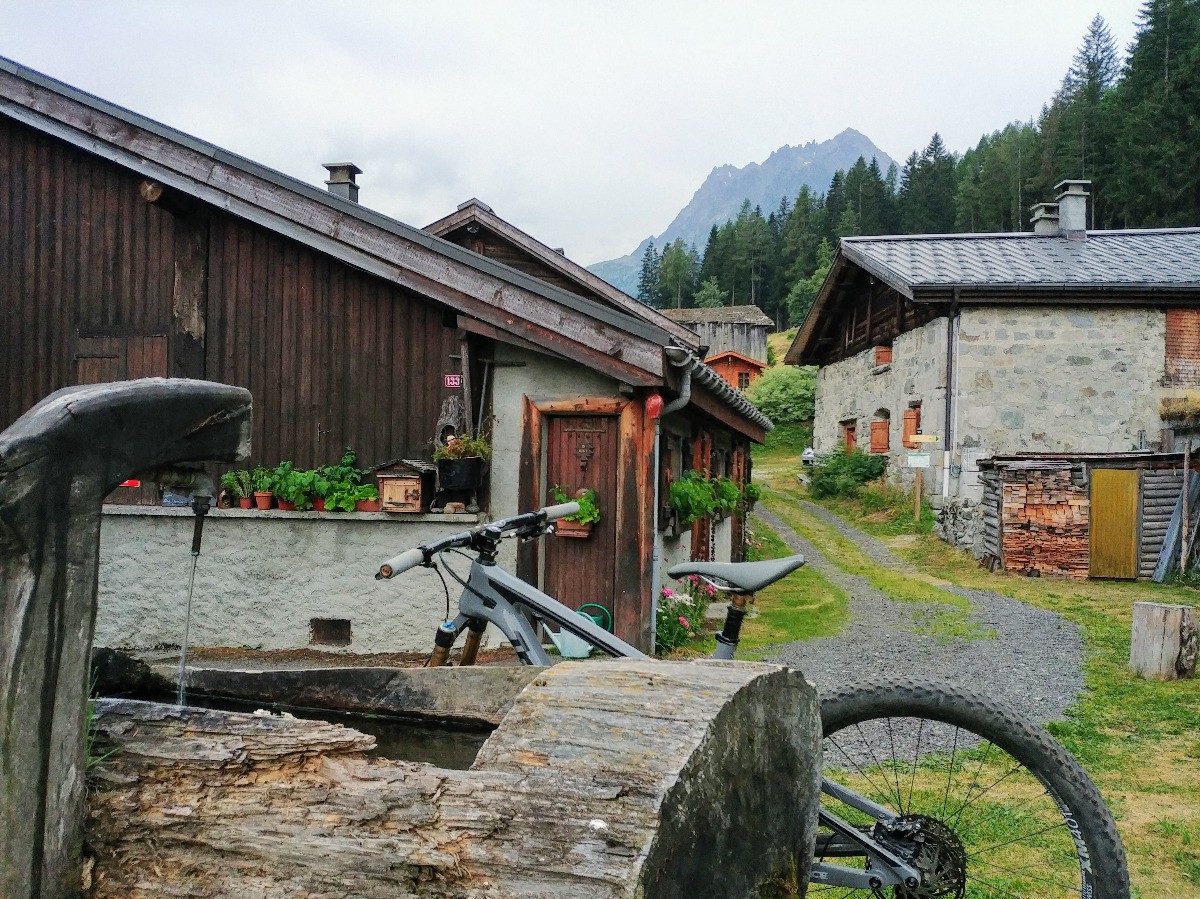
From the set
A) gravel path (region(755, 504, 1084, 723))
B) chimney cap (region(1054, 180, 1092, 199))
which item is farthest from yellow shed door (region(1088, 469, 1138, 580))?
chimney cap (region(1054, 180, 1092, 199))

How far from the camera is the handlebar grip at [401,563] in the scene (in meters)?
2.70

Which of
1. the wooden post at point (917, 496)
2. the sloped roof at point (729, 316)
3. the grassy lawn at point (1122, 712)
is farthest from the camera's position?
the sloped roof at point (729, 316)

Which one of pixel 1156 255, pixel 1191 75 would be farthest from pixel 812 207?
pixel 1156 255

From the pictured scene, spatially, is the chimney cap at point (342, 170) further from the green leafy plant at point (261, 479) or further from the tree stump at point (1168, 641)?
the tree stump at point (1168, 641)

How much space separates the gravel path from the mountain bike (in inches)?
86.8

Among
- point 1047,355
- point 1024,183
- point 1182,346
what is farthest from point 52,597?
point 1024,183

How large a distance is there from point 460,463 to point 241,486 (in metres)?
2.06

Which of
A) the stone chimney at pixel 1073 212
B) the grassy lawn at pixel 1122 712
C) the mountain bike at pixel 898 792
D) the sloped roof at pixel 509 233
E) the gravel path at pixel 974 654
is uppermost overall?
the stone chimney at pixel 1073 212

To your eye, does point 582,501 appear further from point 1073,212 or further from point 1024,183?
point 1024,183

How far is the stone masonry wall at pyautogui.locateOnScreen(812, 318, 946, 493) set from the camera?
15.5 metres

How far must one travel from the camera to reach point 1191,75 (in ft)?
116

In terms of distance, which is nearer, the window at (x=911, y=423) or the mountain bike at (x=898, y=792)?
the mountain bike at (x=898, y=792)

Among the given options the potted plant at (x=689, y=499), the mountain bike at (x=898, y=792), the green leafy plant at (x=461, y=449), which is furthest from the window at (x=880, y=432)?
the mountain bike at (x=898, y=792)

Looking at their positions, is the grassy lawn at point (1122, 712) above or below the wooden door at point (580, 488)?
below
